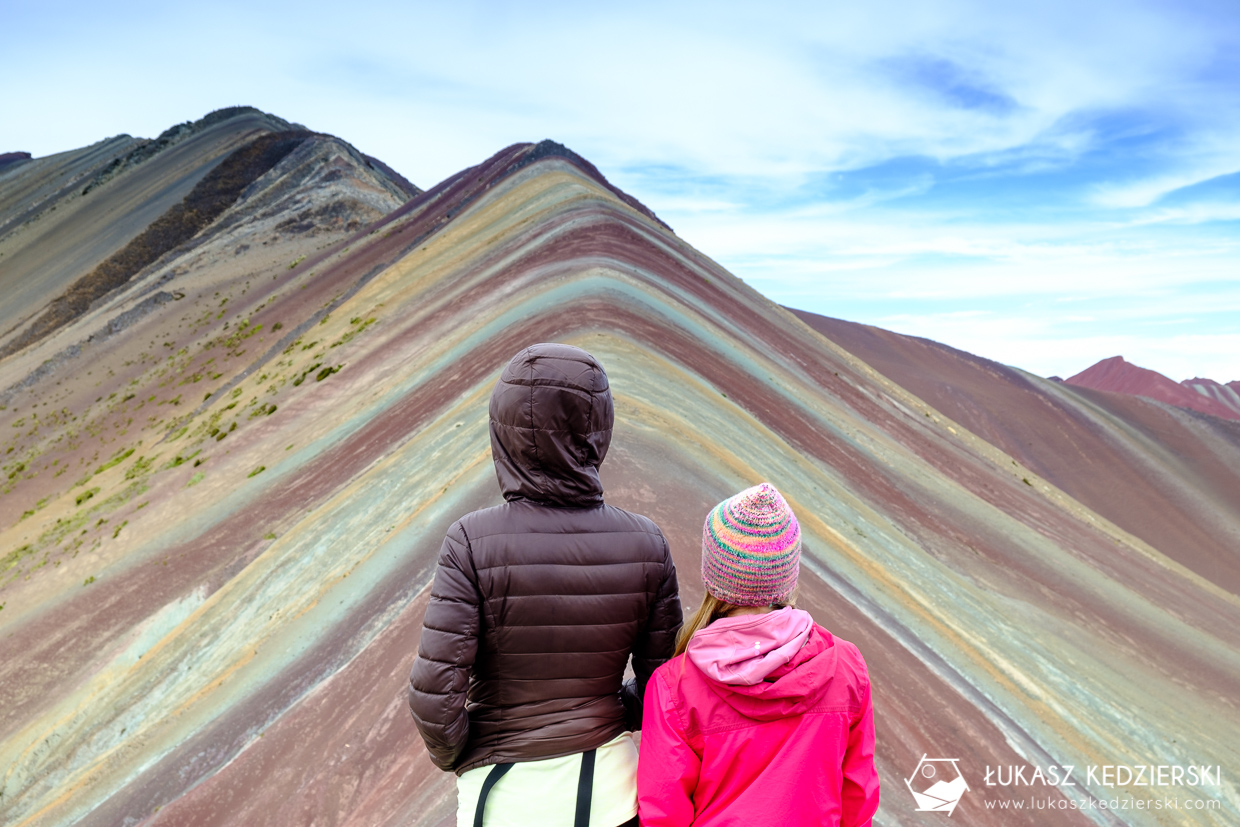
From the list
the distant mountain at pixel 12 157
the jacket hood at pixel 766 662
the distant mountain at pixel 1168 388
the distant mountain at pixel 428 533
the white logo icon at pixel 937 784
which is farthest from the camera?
the distant mountain at pixel 12 157

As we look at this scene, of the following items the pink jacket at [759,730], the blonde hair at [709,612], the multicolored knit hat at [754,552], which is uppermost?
the multicolored knit hat at [754,552]

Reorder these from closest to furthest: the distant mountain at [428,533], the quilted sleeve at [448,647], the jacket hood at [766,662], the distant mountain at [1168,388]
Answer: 1. the jacket hood at [766,662]
2. the quilted sleeve at [448,647]
3. the distant mountain at [428,533]
4. the distant mountain at [1168,388]

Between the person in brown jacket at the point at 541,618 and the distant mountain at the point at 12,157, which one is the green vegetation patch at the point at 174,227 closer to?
the person in brown jacket at the point at 541,618

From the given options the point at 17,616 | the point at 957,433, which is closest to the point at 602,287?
the point at 17,616

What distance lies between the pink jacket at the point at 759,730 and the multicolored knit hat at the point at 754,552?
13cm

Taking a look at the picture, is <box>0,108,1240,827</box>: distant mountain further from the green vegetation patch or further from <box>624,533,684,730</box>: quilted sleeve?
the green vegetation patch

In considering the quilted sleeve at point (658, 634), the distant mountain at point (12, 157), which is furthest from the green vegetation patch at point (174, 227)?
the distant mountain at point (12, 157)

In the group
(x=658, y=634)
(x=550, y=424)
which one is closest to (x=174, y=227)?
(x=550, y=424)

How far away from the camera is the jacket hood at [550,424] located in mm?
2699

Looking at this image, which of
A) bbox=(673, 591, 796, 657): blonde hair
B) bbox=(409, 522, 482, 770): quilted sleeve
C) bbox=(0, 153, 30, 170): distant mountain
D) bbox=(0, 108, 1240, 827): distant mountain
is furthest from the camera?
bbox=(0, 153, 30, 170): distant mountain

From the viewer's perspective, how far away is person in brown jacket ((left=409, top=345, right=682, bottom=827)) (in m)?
2.67

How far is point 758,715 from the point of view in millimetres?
2537

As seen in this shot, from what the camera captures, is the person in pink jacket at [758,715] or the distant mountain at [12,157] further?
the distant mountain at [12,157]

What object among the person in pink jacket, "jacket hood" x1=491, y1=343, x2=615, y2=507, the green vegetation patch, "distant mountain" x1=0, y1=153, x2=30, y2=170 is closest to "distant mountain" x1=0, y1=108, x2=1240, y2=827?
the person in pink jacket
